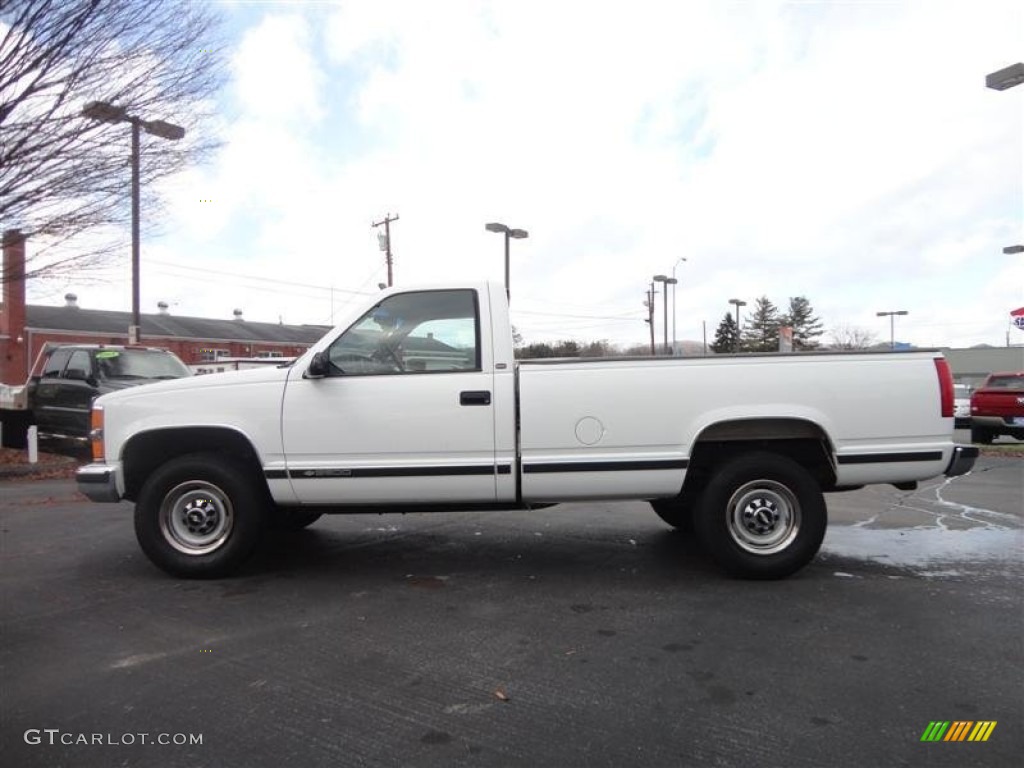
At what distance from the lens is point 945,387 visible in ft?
15.3

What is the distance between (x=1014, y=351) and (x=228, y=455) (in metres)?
71.2

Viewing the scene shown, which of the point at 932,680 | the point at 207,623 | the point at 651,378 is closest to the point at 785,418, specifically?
the point at 651,378

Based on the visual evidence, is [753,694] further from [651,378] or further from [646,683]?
[651,378]

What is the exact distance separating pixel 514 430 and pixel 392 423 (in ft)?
2.68

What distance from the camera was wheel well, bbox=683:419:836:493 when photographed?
4.69 metres

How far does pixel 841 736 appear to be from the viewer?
2801 millimetres

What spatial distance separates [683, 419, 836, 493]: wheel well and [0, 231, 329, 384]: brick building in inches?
1188

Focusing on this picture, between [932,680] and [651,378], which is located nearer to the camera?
[932,680]

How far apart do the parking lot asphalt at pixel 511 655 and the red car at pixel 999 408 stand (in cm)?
1039

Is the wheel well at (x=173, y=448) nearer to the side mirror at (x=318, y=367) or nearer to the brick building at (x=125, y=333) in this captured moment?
the side mirror at (x=318, y=367)

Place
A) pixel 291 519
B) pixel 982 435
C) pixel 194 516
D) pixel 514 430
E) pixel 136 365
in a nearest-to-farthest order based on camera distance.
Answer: pixel 514 430, pixel 194 516, pixel 291 519, pixel 136 365, pixel 982 435

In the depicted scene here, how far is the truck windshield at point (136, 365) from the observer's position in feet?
37.9

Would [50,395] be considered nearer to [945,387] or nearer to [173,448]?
[173,448]

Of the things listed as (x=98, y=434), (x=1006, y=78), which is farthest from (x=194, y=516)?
(x=1006, y=78)
